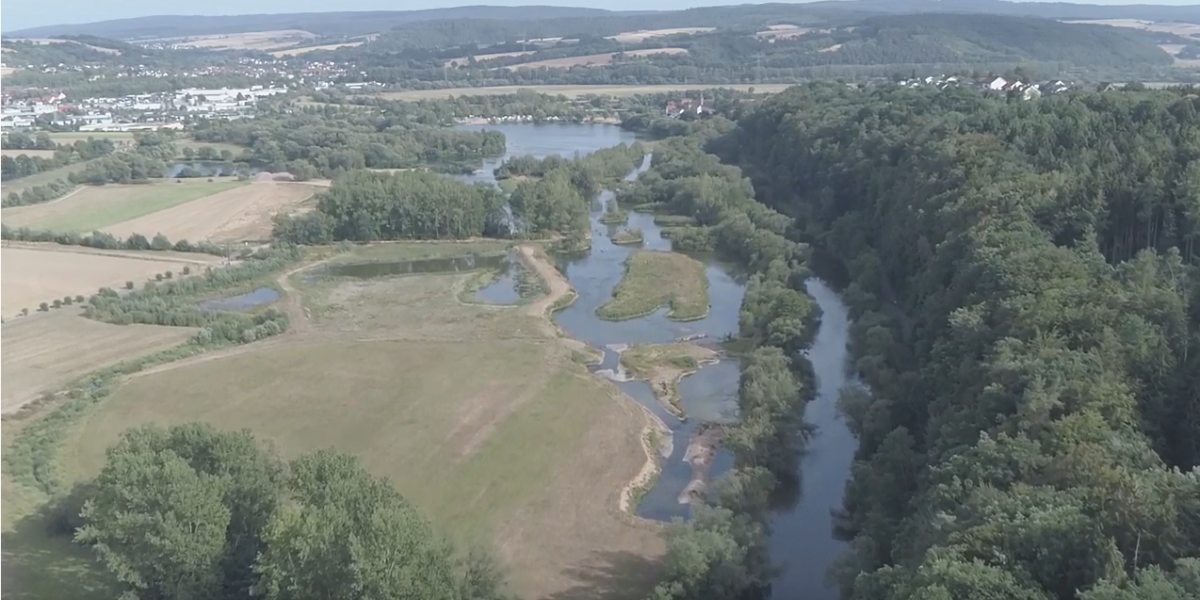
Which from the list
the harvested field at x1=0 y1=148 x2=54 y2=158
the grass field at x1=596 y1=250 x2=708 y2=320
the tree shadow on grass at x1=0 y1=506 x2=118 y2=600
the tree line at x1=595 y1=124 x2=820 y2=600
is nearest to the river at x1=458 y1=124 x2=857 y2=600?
the grass field at x1=596 y1=250 x2=708 y2=320

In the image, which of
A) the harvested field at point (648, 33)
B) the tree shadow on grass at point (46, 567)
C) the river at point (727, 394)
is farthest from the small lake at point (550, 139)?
the harvested field at point (648, 33)

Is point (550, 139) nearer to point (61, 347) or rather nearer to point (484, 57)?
point (61, 347)

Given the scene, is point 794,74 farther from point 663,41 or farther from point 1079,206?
point 1079,206

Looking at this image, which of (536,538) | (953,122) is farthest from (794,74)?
(536,538)

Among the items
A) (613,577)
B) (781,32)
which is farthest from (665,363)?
(781,32)

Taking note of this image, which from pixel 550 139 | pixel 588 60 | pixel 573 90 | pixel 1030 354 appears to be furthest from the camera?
pixel 588 60

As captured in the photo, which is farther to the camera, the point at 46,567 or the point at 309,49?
the point at 309,49

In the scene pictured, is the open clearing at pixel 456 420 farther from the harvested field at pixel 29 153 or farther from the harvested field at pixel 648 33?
the harvested field at pixel 648 33
